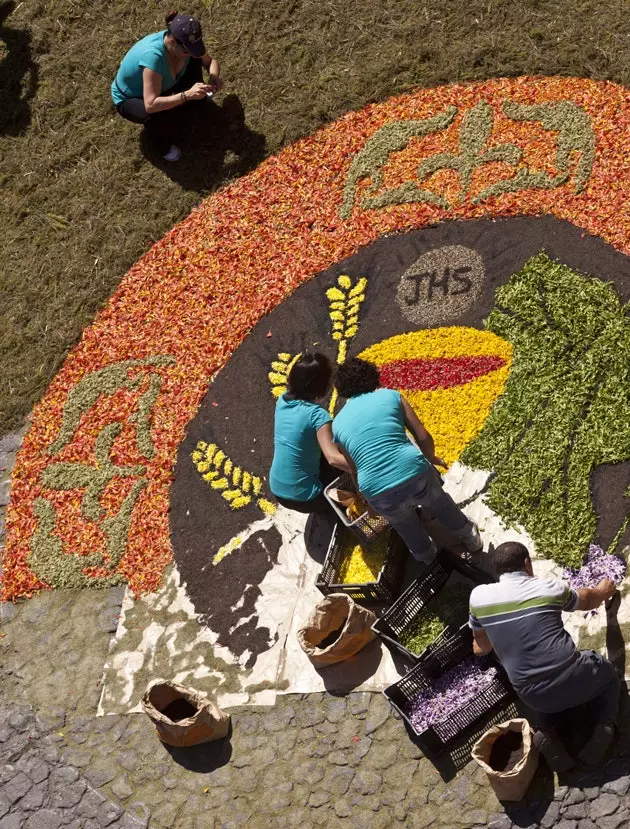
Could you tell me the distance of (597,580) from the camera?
6.91m

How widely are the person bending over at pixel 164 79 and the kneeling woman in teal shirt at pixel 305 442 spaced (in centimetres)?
449

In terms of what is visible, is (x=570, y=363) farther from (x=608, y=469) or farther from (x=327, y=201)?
(x=327, y=201)

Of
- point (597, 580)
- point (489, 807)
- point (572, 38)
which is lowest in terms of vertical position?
point (489, 807)

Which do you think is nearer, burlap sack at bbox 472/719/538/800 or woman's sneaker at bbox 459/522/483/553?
burlap sack at bbox 472/719/538/800

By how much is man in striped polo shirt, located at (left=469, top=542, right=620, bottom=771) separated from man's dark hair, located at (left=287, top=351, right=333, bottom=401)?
6.59 feet

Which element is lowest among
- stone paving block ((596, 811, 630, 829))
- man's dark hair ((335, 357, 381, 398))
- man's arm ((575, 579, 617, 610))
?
stone paving block ((596, 811, 630, 829))

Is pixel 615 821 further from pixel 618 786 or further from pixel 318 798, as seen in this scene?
pixel 318 798

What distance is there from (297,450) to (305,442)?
98 millimetres

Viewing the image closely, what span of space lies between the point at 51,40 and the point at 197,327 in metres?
5.34

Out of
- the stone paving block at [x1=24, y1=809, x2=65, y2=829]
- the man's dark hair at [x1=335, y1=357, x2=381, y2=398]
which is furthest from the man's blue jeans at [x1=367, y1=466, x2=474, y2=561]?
the stone paving block at [x1=24, y1=809, x2=65, y2=829]

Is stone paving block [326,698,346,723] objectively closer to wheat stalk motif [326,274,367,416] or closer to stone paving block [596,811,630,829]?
stone paving block [596,811,630,829]

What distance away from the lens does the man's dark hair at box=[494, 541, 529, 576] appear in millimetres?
5961

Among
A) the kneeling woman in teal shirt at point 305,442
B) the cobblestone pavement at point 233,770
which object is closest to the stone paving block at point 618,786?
the cobblestone pavement at point 233,770

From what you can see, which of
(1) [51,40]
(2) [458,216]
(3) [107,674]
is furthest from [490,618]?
(1) [51,40]
